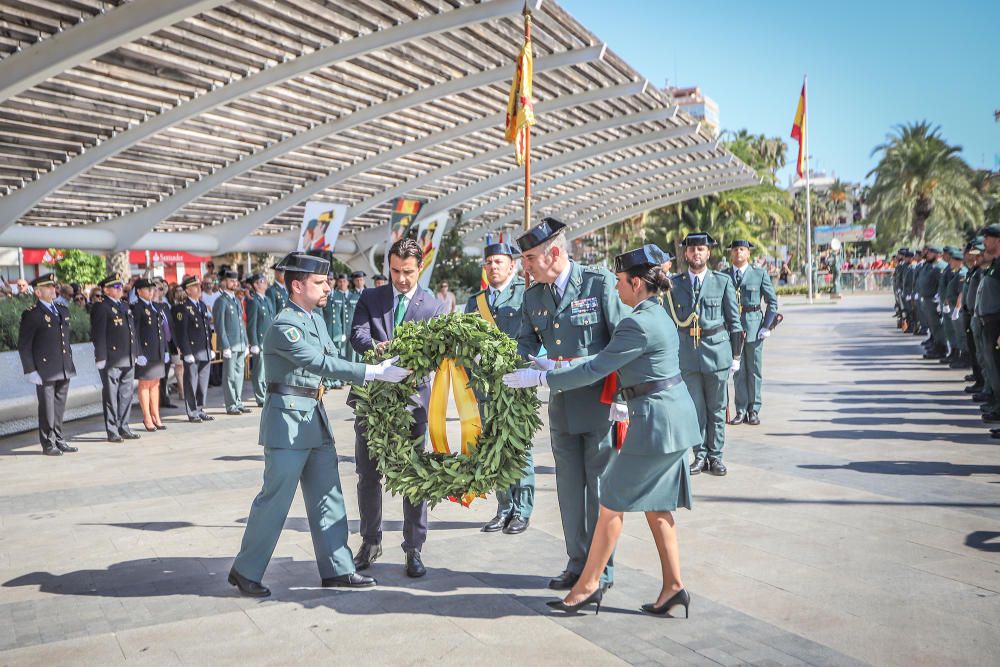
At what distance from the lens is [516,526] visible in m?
6.27

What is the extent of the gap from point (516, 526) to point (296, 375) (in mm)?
2050

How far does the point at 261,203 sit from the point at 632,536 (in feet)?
91.2

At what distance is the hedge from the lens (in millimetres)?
13750

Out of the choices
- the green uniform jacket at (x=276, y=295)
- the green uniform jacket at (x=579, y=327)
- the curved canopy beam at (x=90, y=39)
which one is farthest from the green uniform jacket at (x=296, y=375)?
the curved canopy beam at (x=90, y=39)

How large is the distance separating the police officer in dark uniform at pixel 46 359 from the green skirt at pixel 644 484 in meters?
7.81

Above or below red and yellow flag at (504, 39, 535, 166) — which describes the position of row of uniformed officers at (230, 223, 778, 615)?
below

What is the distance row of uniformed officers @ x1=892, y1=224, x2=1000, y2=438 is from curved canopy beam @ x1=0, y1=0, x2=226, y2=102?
12238 millimetres

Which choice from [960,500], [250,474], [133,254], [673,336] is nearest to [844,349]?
[960,500]

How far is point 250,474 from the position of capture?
Result: 8.45m

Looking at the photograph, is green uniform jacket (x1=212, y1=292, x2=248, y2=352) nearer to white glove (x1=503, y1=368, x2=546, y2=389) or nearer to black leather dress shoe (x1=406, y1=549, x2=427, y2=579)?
black leather dress shoe (x1=406, y1=549, x2=427, y2=579)

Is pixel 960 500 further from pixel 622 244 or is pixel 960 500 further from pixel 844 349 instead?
pixel 622 244

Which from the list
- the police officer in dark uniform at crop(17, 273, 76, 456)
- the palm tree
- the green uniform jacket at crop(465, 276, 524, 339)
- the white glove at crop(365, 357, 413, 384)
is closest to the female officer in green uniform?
the white glove at crop(365, 357, 413, 384)

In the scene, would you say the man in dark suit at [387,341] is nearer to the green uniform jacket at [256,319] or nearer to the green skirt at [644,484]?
the green skirt at [644,484]

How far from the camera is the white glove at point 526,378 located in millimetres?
4789
